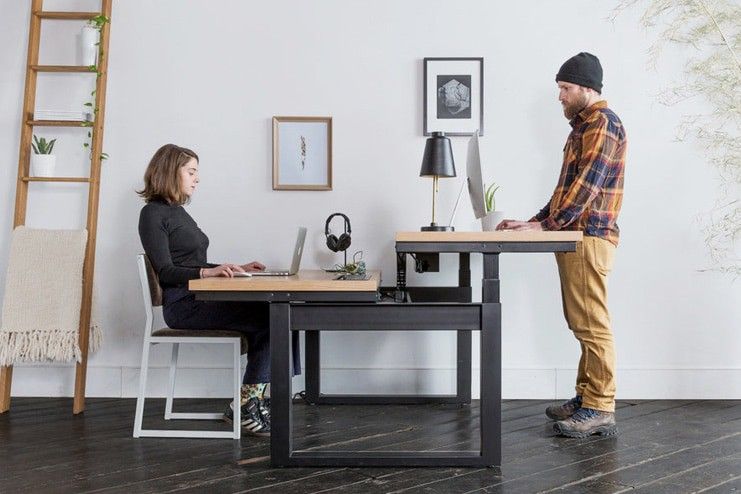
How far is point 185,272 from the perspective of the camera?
306 cm

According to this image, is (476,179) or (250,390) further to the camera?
(250,390)

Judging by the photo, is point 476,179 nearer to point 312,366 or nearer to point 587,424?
point 587,424

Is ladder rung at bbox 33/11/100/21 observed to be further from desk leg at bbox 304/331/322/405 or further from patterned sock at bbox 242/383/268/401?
patterned sock at bbox 242/383/268/401

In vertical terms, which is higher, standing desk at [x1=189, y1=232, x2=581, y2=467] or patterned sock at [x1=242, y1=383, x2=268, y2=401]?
standing desk at [x1=189, y1=232, x2=581, y2=467]

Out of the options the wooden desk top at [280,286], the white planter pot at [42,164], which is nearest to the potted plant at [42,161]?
the white planter pot at [42,164]

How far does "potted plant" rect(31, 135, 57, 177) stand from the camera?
380 centimetres

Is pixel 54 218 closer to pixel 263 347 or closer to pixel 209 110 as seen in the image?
pixel 209 110

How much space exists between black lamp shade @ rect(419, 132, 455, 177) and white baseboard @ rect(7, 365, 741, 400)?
1030 mm

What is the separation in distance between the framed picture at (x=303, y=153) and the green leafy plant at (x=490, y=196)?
79 cm

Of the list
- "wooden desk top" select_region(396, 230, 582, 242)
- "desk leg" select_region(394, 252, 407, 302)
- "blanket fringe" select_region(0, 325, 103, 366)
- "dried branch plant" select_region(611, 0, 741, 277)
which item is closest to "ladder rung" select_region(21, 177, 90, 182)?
"blanket fringe" select_region(0, 325, 103, 366)

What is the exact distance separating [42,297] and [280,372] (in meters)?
1.57

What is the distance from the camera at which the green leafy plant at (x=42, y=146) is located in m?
3.81

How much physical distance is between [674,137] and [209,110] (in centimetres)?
235

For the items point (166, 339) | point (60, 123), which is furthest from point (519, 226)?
point (60, 123)
